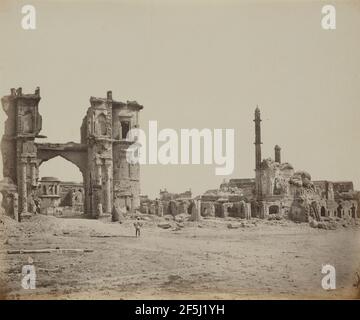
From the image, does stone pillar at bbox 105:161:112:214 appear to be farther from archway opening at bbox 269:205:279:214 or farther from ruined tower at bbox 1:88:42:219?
archway opening at bbox 269:205:279:214

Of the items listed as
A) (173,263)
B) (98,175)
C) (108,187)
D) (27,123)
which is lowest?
(173,263)

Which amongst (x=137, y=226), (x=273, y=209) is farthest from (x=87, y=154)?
(x=273, y=209)

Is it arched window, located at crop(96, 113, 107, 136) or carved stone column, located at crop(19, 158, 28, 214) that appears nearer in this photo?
carved stone column, located at crop(19, 158, 28, 214)

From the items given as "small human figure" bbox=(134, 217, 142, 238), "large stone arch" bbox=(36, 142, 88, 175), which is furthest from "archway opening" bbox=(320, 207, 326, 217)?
"large stone arch" bbox=(36, 142, 88, 175)

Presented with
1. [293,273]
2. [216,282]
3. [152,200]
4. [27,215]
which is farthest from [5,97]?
[293,273]

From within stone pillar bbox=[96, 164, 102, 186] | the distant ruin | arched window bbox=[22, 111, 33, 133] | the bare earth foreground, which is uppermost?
arched window bbox=[22, 111, 33, 133]

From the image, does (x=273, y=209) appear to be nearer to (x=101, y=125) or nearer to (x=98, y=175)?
(x=98, y=175)
